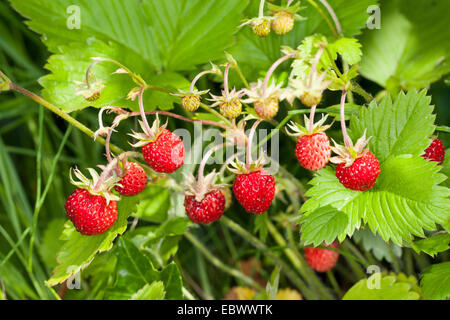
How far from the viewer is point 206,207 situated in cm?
76

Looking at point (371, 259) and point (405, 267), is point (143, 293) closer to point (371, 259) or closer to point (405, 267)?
point (371, 259)

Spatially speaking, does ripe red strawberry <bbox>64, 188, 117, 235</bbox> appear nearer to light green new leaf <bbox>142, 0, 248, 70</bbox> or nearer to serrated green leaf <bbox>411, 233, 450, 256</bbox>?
light green new leaf <bbox>142, 0, 248, 70</bbox>

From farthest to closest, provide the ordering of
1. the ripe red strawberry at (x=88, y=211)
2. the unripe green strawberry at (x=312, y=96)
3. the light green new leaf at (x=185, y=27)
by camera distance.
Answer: the light green new leaf at (x=185, y=27) < the ripe red strawberry at (x=88, y=211) < the unripe green strawberry at (x=312, y=96)

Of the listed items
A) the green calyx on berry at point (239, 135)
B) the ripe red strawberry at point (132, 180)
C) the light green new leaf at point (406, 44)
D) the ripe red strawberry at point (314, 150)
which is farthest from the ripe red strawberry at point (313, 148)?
the light green new leaf at point (406, 44)

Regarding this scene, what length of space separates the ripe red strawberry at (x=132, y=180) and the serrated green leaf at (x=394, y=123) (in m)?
0.37

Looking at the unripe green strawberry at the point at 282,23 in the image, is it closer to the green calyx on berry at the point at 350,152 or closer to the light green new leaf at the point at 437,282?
the green calyx on berry at the point at 350,152

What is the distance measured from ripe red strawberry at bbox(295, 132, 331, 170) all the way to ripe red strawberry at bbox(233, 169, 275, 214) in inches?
2.7

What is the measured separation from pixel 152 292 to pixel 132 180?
0.20 meters

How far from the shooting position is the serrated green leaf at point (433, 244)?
733mm

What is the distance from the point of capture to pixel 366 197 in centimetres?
75

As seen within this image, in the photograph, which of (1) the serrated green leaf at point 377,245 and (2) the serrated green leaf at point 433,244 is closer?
(2) the serrated green leaf at point 433,244

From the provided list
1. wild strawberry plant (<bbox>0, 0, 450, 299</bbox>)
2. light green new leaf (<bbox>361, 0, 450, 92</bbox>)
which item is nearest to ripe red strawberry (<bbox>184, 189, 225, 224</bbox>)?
wild strawberry plant (<bbox>0, 0, 450, 299</bbox>)

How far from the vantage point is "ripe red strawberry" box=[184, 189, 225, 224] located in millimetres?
762

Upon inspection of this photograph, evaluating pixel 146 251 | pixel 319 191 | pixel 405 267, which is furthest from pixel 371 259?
pixel 146 251
